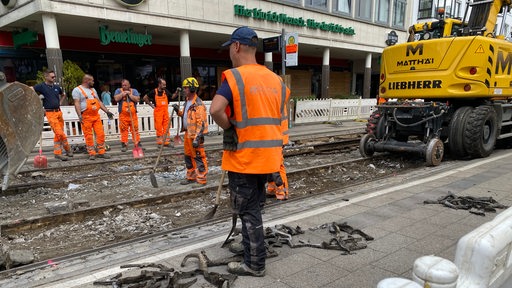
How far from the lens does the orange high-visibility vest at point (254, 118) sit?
9.33 feet

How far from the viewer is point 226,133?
304cm

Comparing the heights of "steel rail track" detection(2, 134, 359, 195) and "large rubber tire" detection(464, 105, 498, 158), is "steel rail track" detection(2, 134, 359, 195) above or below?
below

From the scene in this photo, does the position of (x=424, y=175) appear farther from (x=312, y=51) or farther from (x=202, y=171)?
(x=312, y=51)

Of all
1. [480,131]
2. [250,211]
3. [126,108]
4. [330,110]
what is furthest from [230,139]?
[330,110]

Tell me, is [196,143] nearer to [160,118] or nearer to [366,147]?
[366,147]

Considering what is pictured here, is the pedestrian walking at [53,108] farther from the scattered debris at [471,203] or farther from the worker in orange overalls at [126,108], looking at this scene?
the scattered debris at [471,203]

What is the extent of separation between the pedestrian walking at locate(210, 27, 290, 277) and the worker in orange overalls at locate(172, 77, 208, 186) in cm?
325

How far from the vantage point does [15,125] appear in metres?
3.53

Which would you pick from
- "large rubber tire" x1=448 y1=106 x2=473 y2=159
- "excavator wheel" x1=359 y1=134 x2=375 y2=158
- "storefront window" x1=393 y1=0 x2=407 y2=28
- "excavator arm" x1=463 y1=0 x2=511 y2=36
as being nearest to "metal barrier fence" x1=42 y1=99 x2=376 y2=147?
"excavator wheel" x1=359 y1=134 x2=375 y2=158

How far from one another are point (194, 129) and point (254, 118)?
139 inches

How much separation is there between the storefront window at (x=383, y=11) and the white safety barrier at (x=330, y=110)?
758cm

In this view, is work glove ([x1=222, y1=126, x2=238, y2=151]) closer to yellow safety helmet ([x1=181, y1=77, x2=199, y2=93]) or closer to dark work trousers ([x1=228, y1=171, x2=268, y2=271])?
dark work trousers ([x1=228, y1=171, x2=268, y2=271])

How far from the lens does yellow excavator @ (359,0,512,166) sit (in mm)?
7348

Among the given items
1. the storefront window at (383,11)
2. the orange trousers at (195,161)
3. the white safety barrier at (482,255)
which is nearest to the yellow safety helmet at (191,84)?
the orange trousers at (195,161)
